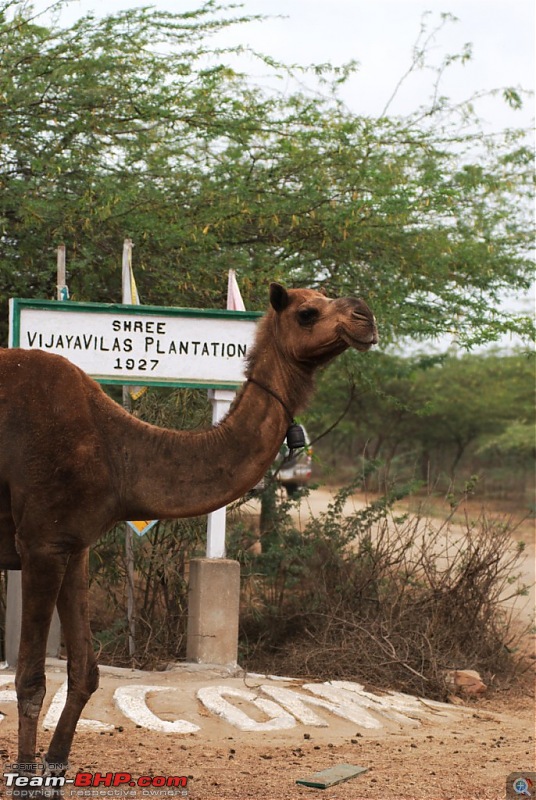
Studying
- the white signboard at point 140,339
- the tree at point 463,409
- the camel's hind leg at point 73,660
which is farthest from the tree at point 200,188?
the tree at point 463,409

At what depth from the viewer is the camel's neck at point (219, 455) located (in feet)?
18.3

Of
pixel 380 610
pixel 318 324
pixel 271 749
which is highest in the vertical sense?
pixel 318 324

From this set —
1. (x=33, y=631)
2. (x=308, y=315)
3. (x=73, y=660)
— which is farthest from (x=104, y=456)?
(x=308, y=315)

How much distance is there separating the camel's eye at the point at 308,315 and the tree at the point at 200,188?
19.7 ft

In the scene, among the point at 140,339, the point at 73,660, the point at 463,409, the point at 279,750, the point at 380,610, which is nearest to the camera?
the point at 73,660

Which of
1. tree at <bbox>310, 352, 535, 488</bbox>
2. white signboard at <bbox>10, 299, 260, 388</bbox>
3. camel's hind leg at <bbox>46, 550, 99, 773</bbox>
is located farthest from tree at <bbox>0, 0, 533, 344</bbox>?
tree at <bbox>310, 352, 535, 488</bbox>

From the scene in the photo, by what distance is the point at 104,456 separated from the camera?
18.6ft

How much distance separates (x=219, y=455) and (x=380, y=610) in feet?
18.1

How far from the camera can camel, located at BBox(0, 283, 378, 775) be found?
5.52 metres

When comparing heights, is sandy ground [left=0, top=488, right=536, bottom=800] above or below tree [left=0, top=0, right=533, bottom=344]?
below

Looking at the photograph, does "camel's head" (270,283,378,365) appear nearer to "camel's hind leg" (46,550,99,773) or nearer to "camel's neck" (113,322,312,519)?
"camel's neck" (113,322,312,519)

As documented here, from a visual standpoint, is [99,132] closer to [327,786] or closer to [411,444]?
[327,786]

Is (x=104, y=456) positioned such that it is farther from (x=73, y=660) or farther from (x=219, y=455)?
(x=73, y=660)

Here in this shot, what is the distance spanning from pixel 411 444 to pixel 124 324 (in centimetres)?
3425
